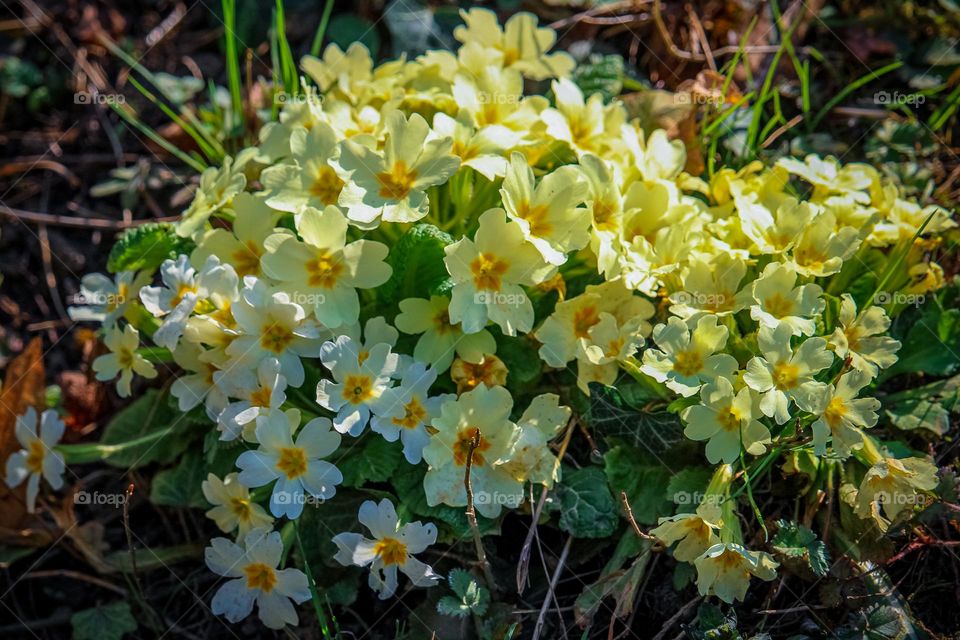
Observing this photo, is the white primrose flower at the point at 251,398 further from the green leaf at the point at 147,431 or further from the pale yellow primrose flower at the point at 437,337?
the green leaf at the point at 147,431

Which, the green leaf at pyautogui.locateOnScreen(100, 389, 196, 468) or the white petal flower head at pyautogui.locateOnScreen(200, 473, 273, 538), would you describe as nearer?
the white petal flower head at pyautogui.locateOnScreen(200, 473, 273, 538)

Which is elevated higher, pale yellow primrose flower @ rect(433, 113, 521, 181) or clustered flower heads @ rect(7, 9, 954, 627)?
pale yellow primrose flower @ rect(433, 113, 521, 181)

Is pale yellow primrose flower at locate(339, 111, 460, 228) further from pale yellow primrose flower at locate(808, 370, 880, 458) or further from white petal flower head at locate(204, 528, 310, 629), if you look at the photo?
pale yellow primrose flower at locate(808, 370, 880, 458)

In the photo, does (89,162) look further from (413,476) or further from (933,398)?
(933,398)

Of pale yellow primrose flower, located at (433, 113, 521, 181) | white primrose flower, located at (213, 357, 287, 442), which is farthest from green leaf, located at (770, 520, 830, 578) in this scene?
white primrose flower, located at (213, 357, 287, 442)

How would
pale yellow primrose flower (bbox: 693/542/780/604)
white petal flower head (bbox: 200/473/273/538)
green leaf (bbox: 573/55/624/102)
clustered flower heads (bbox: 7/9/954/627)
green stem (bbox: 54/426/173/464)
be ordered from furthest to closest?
green leaf (bbox: 573/55/624/102) < green stem (bbox: 54/426/173/464) < white petal flower head (bbox: 200/473/273/538) < clustered flower heads (bbox: 7/9/954/627) < pale yellow primrose flower (bbox: 693/542/780/604)

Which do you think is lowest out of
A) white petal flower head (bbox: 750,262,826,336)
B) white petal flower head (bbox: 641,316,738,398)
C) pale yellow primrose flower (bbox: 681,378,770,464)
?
pale yellow primrose flower (bbox: 681,378,770,464)

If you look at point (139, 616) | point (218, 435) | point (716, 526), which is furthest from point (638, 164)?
point (139, 616)

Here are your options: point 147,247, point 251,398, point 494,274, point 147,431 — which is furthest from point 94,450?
point 494,274
